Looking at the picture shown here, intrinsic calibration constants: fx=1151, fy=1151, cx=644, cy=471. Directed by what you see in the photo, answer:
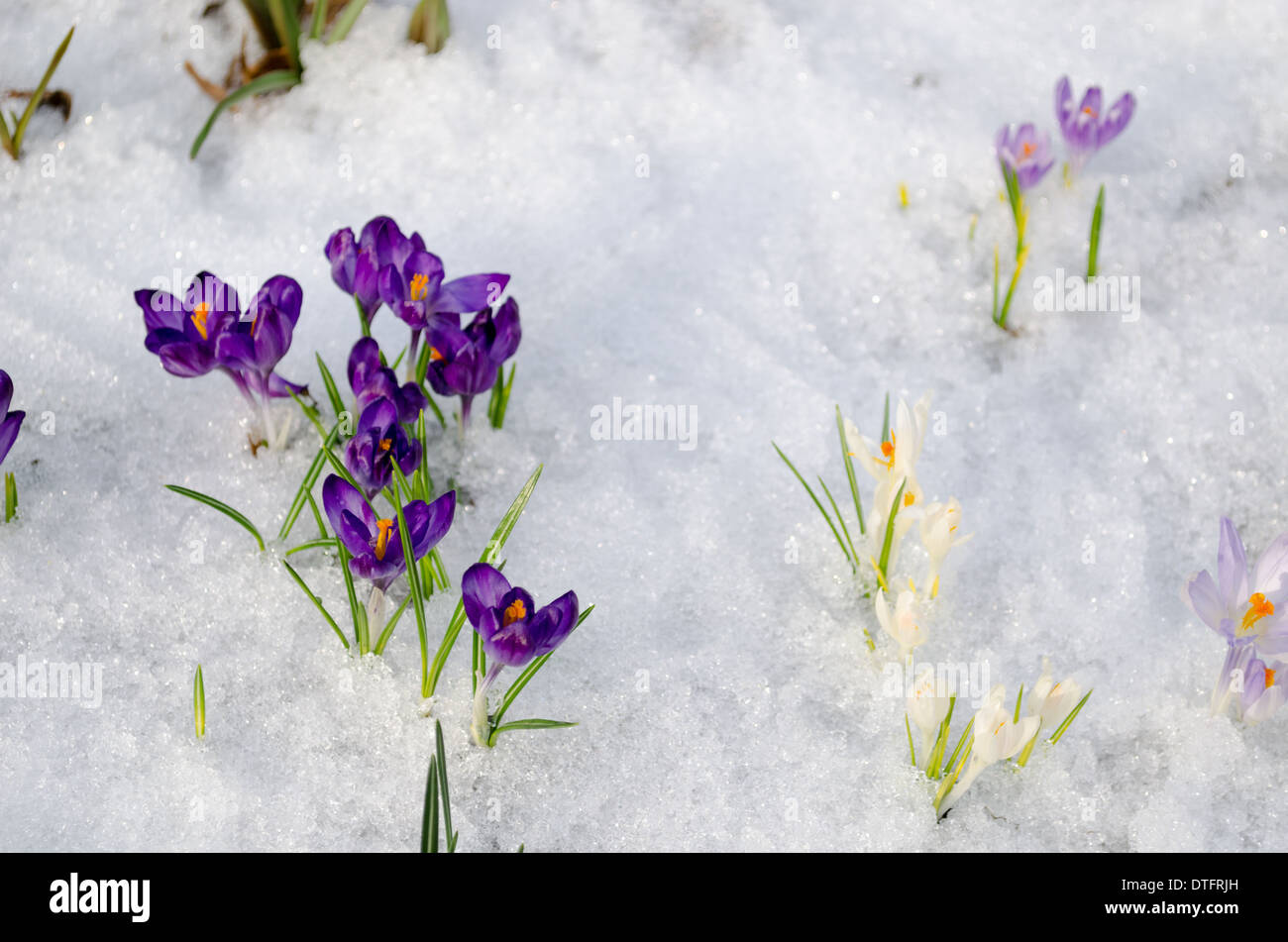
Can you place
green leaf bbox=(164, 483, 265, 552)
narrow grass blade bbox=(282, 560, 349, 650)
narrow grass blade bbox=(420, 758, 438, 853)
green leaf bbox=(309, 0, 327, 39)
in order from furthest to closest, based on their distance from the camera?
green leaf bbox=(309, 0, 327, 39), green leaf bbox=(164, 483, 265, 552), narrow grass blade bbox=(282, 560, 349, 650), narrow grass blade bbox=(420, 758, 438, 853)

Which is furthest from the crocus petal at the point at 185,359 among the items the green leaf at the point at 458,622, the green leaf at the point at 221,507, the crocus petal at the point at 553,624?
the crocus petal at the point at 553,624

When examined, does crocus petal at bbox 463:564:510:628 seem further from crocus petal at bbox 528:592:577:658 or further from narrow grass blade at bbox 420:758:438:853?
narrow grass blade at bbox 420:758:438:853

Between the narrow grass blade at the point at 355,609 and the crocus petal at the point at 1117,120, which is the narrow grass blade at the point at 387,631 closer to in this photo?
the narrow grass blade at the point at 355,609

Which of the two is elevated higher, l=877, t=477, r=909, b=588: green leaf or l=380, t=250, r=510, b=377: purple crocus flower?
l=380, t=250, r=510, b=377: purple crocus flower

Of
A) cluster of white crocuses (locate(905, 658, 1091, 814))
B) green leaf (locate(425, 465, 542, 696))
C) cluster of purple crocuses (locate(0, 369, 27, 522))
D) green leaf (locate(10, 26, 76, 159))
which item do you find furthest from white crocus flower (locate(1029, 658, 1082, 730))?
green leaf (locate(10, 26, 76, 159))

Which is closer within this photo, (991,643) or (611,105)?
(991,643)
